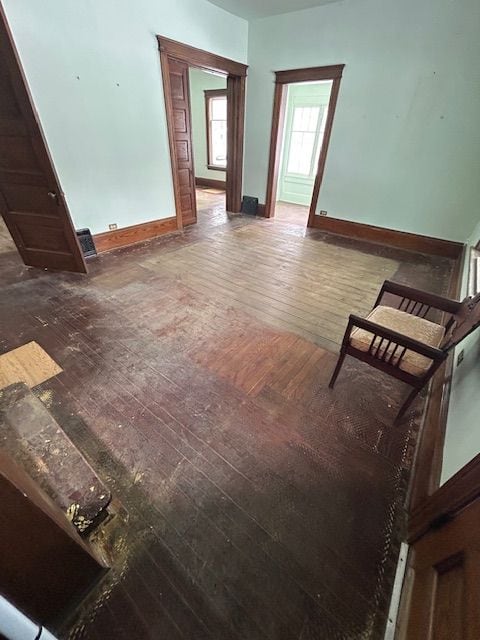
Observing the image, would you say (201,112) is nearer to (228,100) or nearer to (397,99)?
(228,100)

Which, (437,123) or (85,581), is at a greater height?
(437,123)

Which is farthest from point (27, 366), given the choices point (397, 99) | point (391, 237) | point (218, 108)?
point (218, 108)

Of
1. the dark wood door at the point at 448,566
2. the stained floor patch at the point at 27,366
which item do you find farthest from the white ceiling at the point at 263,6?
the dark wood door at the point at 448,566

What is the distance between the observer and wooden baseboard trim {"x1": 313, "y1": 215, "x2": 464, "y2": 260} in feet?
12.5

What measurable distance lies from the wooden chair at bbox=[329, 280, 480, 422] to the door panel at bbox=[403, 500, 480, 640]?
690 mm

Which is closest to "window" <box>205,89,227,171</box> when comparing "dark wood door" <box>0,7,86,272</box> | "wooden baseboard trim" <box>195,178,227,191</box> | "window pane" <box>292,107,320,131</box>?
"wooden baseboard trim" <box>195,178,227,191</box>

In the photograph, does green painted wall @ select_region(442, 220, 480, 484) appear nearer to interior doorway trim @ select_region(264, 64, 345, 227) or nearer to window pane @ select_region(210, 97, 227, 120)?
interior doorway trim @ select_region(264, 64, 345, 227)

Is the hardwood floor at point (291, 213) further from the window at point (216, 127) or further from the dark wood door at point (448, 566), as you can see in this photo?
the dark wood door at point (448, 566)

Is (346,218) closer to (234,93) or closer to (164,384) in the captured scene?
(234,93)

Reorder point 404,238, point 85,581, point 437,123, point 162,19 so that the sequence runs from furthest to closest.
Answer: point 404,238, point 437,123, point 162,19, point 85,581

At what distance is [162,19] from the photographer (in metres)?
3.14

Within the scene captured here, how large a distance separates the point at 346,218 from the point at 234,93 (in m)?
2.89

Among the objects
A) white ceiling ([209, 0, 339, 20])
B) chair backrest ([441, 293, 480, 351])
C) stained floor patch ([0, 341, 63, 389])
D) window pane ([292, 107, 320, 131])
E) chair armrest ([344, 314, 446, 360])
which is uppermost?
white ceiling ([209, 0, 339, 20])

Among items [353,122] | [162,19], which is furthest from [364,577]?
[162,19]
